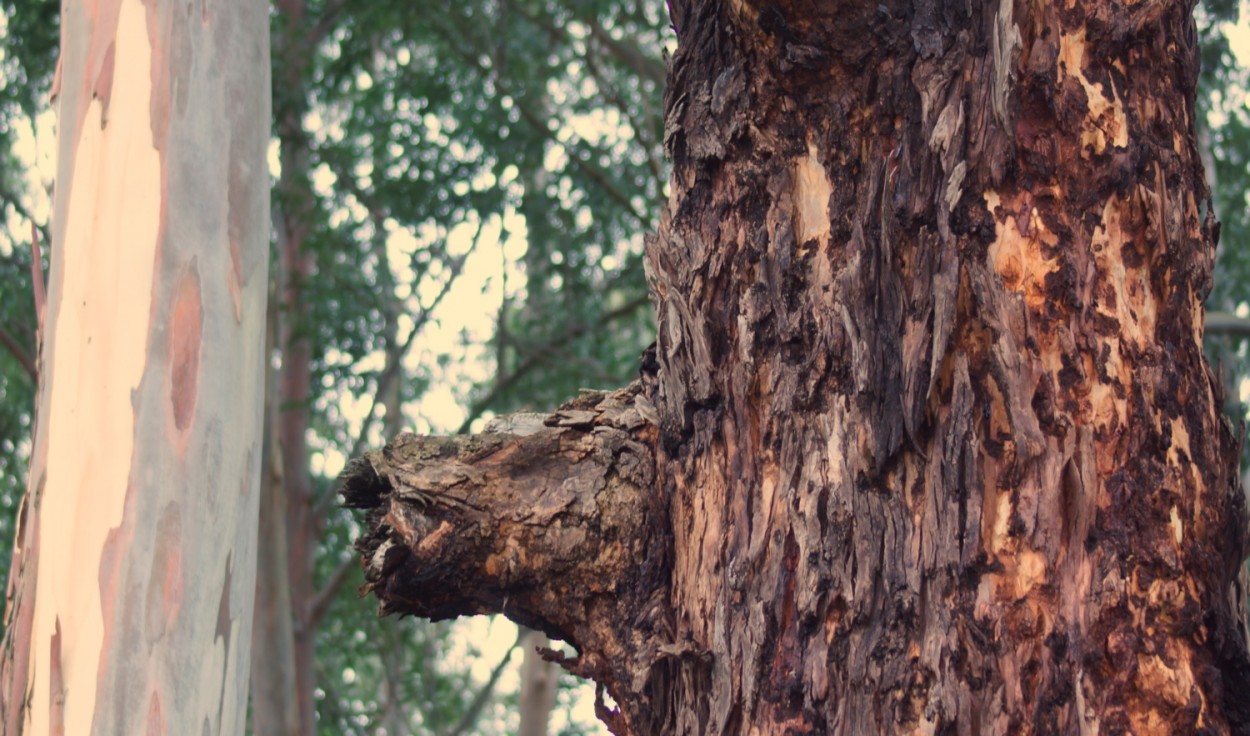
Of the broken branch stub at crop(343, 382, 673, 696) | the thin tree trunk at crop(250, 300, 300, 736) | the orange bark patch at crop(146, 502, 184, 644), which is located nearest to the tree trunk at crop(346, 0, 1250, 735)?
the broken branch stub at crop(343, 382, 673, 696)

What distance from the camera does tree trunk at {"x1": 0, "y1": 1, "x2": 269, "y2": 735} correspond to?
155 cm

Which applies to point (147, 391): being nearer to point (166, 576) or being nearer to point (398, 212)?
point (166, 576)

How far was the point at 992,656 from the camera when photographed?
0.98 m

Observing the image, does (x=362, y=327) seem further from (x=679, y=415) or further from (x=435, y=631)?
(x=679, y=415)

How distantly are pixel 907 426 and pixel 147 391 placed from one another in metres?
1.06

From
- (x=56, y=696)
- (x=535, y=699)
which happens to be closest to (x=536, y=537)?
(x=56, y=696)

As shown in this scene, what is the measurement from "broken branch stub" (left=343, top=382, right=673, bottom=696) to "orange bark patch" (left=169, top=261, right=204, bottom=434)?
1.51ft

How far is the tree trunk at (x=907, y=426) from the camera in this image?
0.99 m

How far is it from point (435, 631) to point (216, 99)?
7673mm

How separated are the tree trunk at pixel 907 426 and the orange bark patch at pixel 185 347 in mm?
515

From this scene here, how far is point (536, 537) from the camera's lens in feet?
4.06

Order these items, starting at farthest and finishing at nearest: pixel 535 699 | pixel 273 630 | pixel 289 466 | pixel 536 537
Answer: pixel 535 699
pixel 289 466
pixel 273 630
pixel 536 537

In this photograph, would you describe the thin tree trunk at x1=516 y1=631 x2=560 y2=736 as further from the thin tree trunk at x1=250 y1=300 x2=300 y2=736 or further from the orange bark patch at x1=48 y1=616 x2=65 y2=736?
the orange bark patch at x1=48 y1=616 x2=65 y2=736

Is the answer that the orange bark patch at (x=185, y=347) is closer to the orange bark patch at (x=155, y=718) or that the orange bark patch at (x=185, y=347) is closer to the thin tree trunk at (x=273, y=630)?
the orange bark patch at (x=155, y=718)
